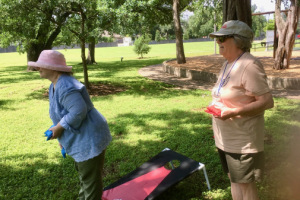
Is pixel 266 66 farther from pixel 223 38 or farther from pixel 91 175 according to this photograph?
pixel 91 175

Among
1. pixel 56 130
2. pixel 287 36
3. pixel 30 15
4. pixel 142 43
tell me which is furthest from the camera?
pixel 142 43

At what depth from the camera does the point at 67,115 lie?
2168 millimetres

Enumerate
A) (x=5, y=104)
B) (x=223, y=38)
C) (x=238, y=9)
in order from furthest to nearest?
(x=5, y=104) → (x=238, y=9) → (x=223, y=38)

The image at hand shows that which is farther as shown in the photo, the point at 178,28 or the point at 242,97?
the point at 178,28

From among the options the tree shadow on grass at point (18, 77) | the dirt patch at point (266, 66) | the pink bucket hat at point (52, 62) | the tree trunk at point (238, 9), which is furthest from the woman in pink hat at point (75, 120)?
the tree shadow on grass at point (18, 77)

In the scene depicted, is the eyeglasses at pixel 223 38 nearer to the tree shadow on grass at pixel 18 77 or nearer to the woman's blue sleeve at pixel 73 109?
the woman's blue sleeve at pixel 73 109

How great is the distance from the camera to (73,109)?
2148mm

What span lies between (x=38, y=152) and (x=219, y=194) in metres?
3.19

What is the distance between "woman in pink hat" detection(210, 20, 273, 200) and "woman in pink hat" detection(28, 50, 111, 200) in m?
1.06

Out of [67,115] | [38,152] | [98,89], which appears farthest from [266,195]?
[98,89]

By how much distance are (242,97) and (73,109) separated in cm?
133

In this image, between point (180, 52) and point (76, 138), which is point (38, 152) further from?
point (180, 52)

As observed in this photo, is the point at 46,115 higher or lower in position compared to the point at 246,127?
lower

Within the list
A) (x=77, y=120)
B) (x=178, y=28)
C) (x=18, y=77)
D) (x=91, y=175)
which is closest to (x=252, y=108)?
(x=77, y=120)
